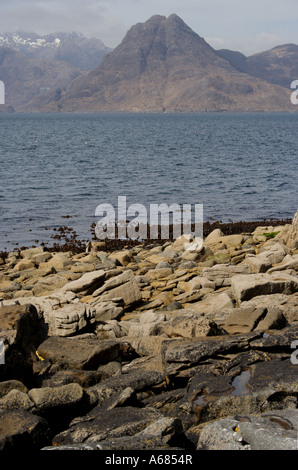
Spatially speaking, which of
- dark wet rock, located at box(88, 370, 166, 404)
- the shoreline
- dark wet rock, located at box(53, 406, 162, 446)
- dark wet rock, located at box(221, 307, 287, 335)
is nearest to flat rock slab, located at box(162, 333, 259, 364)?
dark wet rock, located at box(88, 370, 166, 404)

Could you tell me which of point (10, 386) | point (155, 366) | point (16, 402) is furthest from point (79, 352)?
point (16, 402)

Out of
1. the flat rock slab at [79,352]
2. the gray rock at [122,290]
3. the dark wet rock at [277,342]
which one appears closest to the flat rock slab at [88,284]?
the gray rock at [122,290]

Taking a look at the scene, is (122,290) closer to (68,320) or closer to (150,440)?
(68,320)

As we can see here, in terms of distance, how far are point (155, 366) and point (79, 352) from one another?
4.62 ft

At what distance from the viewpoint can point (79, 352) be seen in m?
9.16

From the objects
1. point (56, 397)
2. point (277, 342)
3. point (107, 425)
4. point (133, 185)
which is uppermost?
point (133, 185)

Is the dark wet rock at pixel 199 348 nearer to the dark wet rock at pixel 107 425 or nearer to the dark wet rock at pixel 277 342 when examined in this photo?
the dark wet rock at pixel 277 342

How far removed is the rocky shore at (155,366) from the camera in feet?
19.2

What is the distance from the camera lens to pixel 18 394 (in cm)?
680

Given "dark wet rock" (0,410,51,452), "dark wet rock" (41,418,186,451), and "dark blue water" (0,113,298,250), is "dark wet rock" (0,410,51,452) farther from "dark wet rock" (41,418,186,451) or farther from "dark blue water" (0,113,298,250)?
"dark blue water" (0,113,298,250)

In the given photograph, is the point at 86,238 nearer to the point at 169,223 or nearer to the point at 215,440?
the point at 169,223

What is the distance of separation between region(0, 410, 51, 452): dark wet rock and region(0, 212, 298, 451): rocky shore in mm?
12
